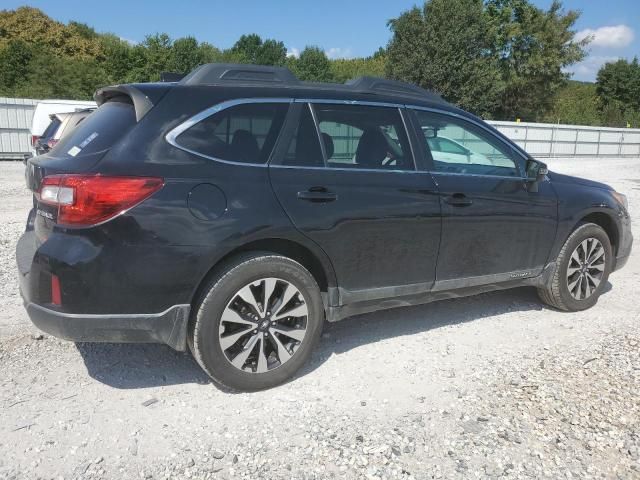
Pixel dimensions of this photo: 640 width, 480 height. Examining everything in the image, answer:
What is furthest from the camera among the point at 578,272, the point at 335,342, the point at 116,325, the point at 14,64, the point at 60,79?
the point at 14,64

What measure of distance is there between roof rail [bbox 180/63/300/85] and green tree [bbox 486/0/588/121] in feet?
133

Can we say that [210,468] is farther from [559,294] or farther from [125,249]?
[559,294]

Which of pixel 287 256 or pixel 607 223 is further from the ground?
pixel 607 223

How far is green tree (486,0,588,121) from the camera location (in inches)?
1601

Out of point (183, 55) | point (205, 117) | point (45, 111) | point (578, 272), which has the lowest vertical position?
point (578, 272)

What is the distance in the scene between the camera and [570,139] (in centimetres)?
2753

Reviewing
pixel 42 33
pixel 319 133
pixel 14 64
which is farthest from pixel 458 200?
pixel 42 33

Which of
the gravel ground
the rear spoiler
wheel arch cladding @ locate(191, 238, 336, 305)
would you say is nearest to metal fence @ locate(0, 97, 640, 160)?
the gravel ground

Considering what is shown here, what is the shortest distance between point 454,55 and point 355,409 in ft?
128

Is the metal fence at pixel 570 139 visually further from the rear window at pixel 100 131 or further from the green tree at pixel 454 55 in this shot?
the rear window at pixel 100 131

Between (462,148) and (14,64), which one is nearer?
(462,148)

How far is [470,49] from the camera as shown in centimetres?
3934

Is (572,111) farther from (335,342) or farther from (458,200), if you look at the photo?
(335,342)

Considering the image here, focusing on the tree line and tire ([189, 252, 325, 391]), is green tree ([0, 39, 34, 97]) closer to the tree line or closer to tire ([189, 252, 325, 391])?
the tree line
